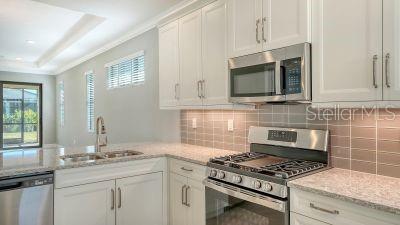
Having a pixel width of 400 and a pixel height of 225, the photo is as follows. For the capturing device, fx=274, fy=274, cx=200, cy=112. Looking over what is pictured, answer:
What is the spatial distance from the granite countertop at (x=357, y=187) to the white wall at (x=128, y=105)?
207 centimetres

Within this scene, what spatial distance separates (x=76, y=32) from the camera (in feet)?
15.0

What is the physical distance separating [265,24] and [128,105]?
118 inches

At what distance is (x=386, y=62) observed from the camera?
1.44m

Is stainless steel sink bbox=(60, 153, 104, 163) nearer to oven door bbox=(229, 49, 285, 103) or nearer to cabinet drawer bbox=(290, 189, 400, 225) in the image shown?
oven door bbox=(229, 49, 285, 103)

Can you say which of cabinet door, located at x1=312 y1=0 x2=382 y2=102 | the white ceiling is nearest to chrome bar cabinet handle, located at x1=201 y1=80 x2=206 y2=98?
the white ceiling

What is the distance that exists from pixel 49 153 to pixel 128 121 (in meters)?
1.84

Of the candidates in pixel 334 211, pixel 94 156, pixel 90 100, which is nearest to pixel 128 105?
pixel 94 156

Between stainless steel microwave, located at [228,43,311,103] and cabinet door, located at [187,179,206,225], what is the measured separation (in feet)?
2.64

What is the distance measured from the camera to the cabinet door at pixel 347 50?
4.87 ft

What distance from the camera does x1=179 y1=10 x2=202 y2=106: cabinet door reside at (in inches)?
105

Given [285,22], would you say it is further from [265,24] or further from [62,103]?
[62,103]

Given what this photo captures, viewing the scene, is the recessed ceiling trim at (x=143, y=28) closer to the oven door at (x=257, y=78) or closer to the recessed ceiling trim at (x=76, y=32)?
the recessed ceiling trim at (x=76, y=32)

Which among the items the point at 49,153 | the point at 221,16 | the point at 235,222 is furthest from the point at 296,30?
the point at 49,153

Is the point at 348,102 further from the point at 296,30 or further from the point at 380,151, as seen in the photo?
the point at 296,30
